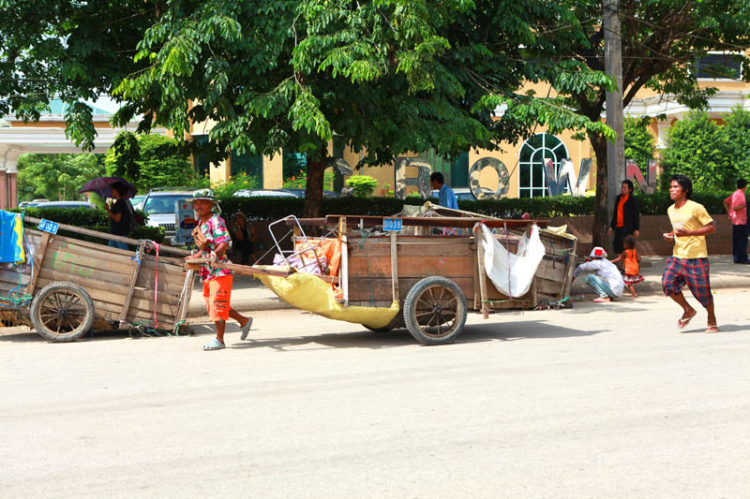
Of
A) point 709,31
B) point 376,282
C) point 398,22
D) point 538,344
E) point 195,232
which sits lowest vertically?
point 538,344

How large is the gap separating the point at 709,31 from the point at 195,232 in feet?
44.2

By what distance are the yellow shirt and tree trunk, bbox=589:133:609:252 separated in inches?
298

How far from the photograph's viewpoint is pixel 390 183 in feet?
129

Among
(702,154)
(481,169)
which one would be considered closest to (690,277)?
(481,169)

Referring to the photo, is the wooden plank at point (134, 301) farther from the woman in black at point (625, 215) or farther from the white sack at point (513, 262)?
the woman in black at point (625, 215)

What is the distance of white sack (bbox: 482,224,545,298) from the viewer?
9.16m

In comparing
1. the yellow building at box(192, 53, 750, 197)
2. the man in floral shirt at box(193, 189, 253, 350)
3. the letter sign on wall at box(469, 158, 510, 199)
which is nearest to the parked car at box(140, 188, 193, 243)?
the letter sign on wall at box(469, 158, 510, 199)

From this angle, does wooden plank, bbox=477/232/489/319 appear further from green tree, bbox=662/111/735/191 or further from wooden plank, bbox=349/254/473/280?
green tree, bbox=662/111/735/191

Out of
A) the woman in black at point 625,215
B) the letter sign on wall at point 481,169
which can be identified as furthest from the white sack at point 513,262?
the letter sign on wall at point 481,169

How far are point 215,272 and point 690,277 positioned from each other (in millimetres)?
5361

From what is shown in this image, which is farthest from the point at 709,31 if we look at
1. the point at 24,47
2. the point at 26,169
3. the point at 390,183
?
the point at 26,169

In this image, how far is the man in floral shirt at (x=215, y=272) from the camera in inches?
345

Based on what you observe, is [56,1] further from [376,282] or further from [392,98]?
[376,282]

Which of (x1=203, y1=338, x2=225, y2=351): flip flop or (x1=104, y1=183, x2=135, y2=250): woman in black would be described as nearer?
(x1=203, y1=338, x2=225, y2=351): flip flop
